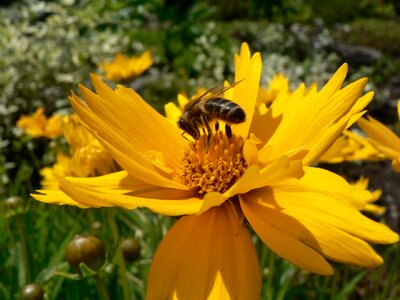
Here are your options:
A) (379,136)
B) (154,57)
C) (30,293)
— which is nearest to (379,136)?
(379,136)

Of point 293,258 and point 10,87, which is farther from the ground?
point 293,258

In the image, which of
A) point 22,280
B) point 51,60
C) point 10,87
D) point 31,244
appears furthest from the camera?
point 51,60

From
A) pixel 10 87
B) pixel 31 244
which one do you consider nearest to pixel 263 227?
pixel 31 244

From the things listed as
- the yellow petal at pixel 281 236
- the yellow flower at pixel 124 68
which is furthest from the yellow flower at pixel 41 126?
the yellow petal at pixel 281 236

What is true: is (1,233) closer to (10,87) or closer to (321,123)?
(321,123)

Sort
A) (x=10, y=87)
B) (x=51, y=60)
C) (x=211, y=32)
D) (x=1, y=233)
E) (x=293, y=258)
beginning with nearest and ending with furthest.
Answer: (x=293, y=258) → (x=1, y=233) → (x=10, y=87) → (x=51, y=60) → (x=211, y=32)

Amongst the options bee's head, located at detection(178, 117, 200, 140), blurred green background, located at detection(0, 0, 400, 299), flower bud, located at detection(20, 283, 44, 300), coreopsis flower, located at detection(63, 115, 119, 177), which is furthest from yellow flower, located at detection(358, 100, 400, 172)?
blurred green background, located at detection(0, 0, 400, 299)
